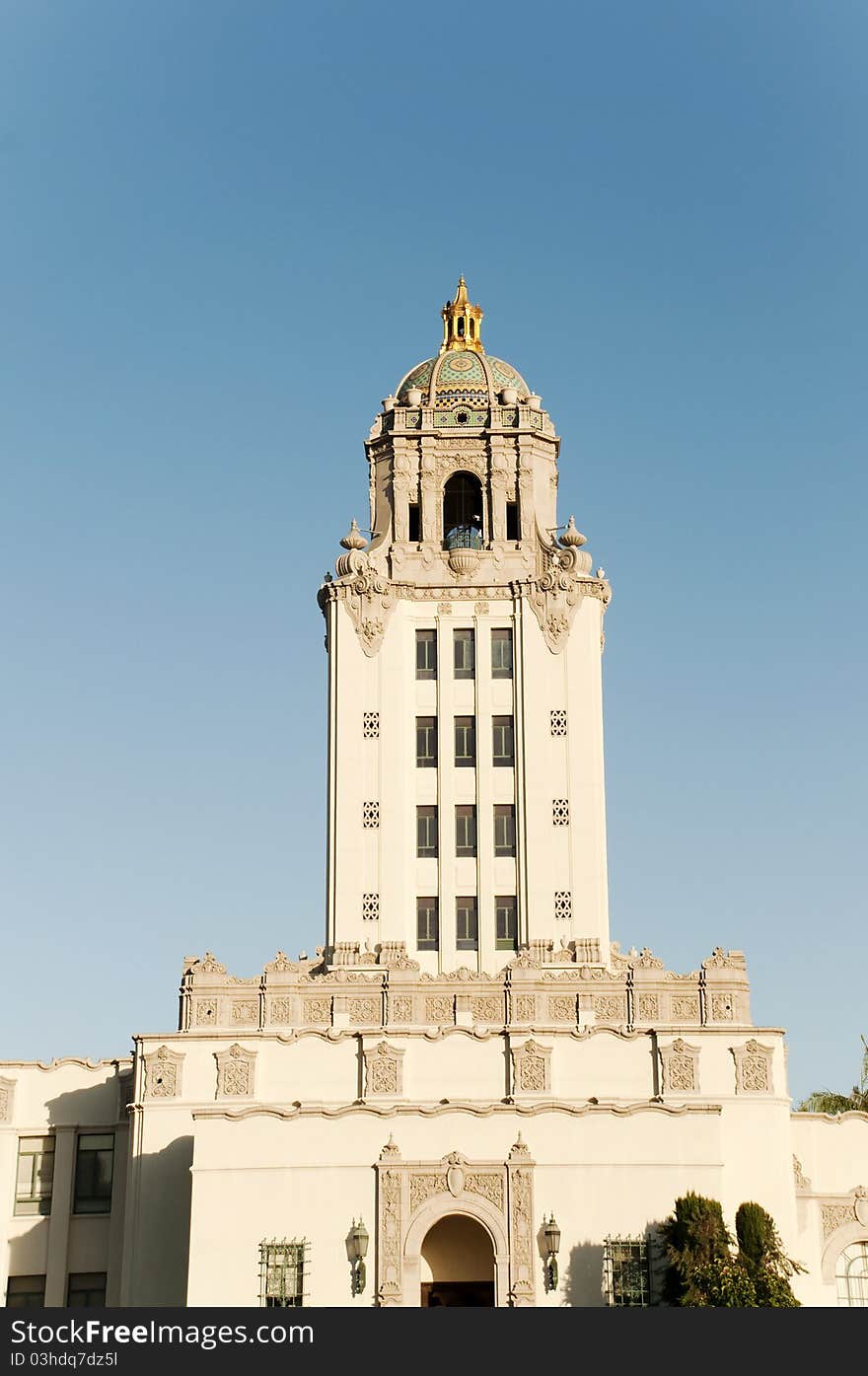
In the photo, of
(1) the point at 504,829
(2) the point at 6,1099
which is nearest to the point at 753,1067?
(1) the point at 504,829

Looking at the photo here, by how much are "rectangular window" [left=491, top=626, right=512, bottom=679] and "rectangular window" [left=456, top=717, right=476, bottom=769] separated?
1.88m

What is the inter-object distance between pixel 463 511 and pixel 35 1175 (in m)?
29.4

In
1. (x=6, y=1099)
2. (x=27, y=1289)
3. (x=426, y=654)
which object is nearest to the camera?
(x=27, y=1289)

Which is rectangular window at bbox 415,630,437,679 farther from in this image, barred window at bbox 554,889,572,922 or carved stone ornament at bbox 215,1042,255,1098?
carved stone ornament at bbox 215,1042,255,1098

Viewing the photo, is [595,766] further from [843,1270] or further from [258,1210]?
[258,1210]

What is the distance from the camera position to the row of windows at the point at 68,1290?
56188 mm

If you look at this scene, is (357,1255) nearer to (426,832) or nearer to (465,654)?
(426,832)

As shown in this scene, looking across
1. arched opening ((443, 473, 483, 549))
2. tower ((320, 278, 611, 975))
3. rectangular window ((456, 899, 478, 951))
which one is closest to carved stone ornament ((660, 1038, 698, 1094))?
tower ((320, 278, 611, 975))

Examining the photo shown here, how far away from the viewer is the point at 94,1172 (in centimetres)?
5747

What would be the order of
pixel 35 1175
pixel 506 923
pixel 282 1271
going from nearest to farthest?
pixel 282 1271 < pixel 35 1175 < pixel 506 923

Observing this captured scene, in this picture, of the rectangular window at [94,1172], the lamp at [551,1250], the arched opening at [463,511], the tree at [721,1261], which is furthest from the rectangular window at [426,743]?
the tree at [721,1261]

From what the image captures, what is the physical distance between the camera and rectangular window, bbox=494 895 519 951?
210 feet

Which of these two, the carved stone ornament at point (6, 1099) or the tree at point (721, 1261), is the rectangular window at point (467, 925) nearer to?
the carved stone ornament at point (6, 1099)

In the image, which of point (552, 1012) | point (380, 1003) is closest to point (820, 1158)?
point (552, 1012)
